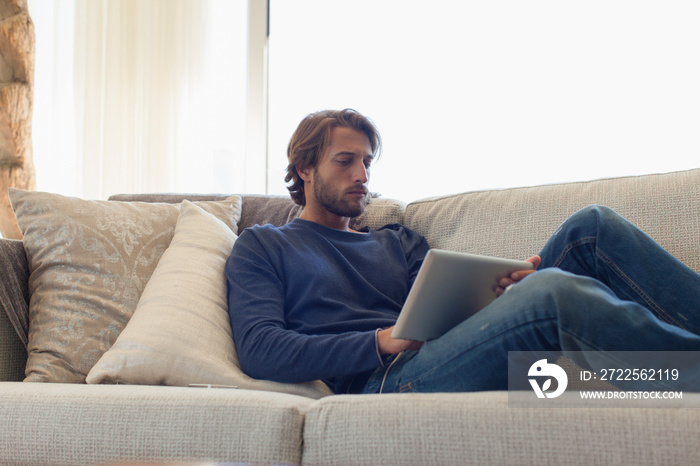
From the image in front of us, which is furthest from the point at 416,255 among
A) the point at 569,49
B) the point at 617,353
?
the point at 569,49

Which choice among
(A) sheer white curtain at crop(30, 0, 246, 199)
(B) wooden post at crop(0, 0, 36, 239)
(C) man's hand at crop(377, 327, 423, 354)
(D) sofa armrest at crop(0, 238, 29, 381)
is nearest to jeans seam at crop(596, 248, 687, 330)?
(C) man's hand at crop(377, 327, 423, 354)

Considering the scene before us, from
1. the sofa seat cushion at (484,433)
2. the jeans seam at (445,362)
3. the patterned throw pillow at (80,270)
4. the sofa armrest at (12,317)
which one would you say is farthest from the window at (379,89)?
the sofa seat cushion at (484,433)

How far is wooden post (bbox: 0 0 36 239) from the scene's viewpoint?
2512mm

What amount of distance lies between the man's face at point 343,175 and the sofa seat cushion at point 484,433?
0.82m

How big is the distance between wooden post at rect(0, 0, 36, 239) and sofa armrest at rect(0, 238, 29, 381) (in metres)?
1.17

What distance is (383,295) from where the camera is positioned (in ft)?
5.02

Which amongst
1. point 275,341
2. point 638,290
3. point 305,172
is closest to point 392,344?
point 275,341

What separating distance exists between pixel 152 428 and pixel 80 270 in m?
0.67

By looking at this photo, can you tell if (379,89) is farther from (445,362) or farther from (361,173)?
(445,362)

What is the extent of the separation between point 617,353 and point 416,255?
801mm

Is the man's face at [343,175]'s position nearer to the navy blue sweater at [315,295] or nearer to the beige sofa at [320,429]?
the navy blue sweater at [315,295]

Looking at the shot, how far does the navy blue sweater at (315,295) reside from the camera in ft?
3.96

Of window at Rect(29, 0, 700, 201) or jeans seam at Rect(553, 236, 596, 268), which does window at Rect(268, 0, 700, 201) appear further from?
jeans seam at Rect(553, 236, 596, 268)

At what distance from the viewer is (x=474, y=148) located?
2.63 meters
